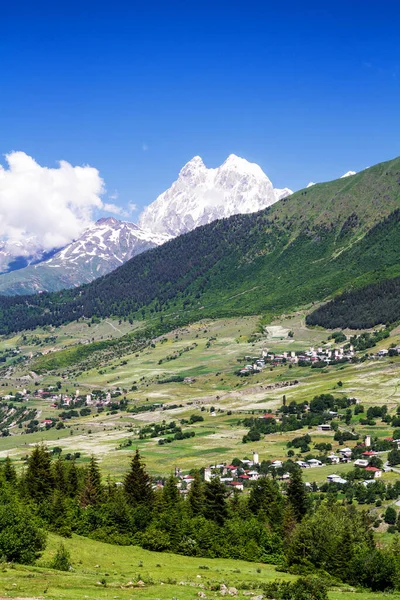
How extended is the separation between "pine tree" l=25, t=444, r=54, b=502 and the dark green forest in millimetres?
143

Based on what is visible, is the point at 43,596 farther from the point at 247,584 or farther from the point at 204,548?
the point at 204,548

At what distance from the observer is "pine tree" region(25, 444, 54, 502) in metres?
87.5

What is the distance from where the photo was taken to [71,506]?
8188cm

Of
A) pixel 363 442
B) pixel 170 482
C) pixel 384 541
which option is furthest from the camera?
pixel 363 442

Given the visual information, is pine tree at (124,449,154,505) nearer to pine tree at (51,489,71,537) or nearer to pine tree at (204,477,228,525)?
pine tree at (204,477,228,525)

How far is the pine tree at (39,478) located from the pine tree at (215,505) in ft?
75.9

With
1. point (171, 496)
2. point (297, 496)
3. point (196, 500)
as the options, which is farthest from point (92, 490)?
point (297, 496)

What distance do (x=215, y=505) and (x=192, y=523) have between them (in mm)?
10402

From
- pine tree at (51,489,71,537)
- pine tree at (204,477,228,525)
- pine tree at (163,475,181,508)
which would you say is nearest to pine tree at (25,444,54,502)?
pine tree at (51,489,71,537)

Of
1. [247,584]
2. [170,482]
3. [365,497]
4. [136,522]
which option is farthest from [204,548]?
[365,497]

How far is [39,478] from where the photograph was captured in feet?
292

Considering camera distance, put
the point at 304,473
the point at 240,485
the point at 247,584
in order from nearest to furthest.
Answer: the point at 247,584 < the point at 240,485 < the point at 304,473

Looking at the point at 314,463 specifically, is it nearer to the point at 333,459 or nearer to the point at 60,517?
the point at 333,459

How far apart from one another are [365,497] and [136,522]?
2694 inches
